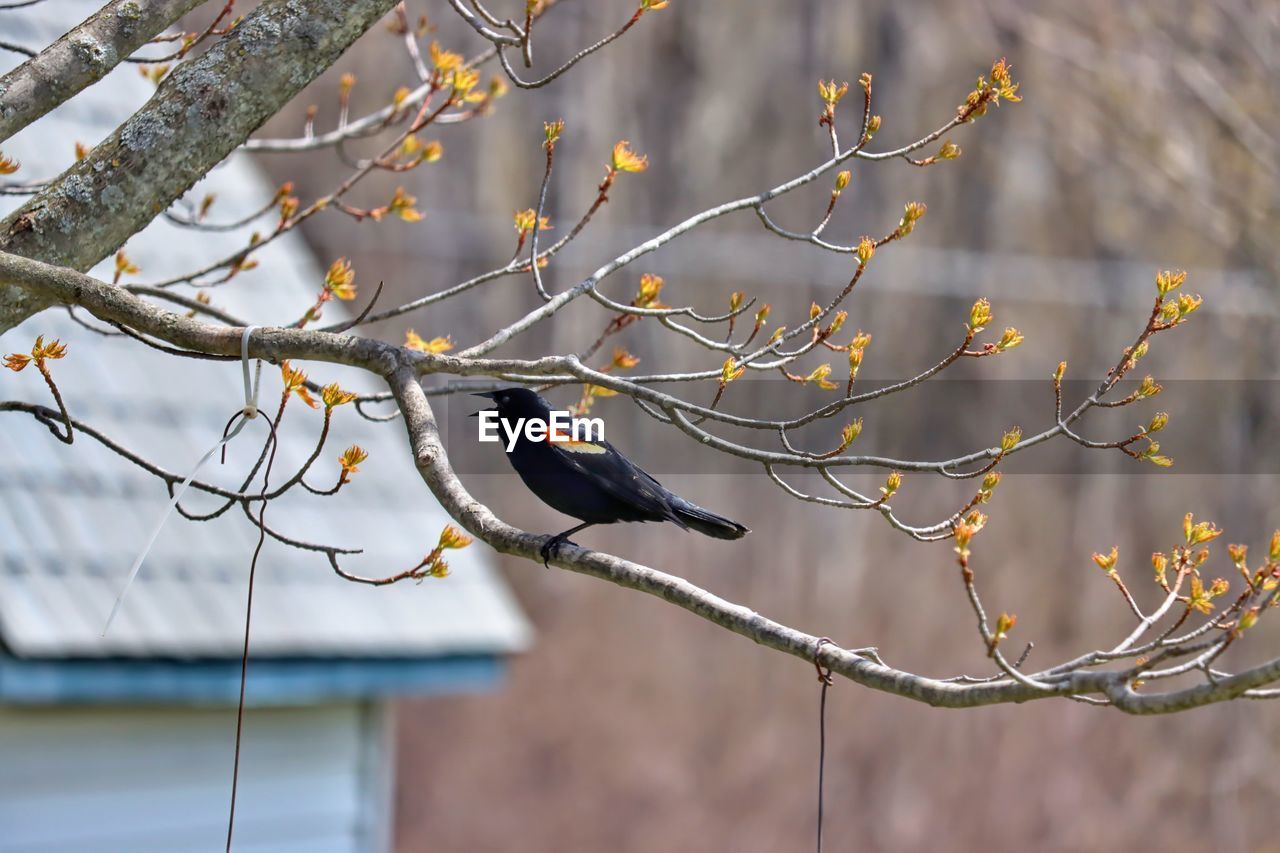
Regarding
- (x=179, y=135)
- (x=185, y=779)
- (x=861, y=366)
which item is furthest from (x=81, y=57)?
(x=861, y=366)

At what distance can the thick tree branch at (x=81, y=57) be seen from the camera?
254cm

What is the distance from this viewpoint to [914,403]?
47.9 ft

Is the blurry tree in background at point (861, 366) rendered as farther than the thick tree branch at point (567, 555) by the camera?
Yes

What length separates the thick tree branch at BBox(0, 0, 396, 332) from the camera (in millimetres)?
2529

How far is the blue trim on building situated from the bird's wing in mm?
2787

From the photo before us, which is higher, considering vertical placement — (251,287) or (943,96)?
(943,96)

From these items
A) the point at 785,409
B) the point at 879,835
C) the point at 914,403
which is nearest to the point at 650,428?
the point at 785,409

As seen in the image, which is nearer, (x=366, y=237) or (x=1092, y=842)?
(x=366, y=237)

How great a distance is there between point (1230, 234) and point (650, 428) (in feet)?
17.6

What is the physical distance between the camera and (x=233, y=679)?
5051mm

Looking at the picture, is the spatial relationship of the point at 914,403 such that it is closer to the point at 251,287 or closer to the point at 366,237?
the point at 366,237

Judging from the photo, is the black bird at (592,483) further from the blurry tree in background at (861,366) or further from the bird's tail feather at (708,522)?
the blurry tree in background at (861,366)

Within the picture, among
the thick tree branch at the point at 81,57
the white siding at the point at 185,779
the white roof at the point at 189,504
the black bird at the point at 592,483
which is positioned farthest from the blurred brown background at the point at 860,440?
the black bird at the point at 592,483

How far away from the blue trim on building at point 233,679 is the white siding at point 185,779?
18cm
